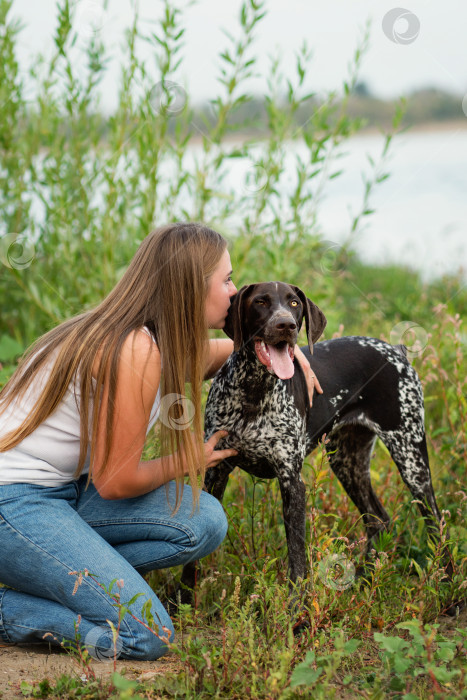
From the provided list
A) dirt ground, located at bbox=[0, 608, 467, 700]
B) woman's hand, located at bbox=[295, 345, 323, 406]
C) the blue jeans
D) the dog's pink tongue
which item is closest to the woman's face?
the dog's pink tongue

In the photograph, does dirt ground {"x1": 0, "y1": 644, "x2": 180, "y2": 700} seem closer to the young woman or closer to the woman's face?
the young woman

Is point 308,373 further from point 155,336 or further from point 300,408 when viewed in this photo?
point 155,336

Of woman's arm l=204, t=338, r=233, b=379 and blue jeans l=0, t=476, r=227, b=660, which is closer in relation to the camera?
blue jeans l=0, t=476, r=227, b=660

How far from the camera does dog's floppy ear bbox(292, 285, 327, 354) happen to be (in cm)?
301

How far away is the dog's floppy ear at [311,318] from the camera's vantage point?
3.01 meters

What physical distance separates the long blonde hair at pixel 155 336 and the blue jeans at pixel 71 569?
165 mm

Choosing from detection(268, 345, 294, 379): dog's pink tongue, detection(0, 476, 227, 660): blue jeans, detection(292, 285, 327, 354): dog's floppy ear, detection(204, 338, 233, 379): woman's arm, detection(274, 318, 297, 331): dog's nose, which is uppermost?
detection(274, 318, 297, 331): dog's nose

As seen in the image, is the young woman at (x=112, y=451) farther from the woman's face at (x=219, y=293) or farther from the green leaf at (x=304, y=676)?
the green leaf at (x=304, y=676)

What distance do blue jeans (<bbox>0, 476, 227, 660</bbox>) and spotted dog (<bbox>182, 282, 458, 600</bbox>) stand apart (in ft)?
1.08

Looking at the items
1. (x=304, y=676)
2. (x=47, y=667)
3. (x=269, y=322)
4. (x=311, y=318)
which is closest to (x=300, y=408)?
(x=311, y=318)

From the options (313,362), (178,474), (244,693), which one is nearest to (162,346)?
(178,474)

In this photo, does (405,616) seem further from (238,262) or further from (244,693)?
(238,262)

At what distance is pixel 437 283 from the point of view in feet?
23.6

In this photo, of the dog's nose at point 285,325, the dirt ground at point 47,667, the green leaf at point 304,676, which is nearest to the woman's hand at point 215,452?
the dog's nose at point 285,325
